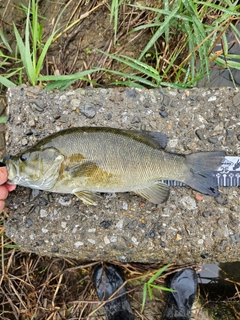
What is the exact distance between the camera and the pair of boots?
3.60 metres

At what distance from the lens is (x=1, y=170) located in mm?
2754

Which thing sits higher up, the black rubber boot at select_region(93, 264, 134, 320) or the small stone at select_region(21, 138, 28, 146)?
the small stone at select_region(21, 138, 28, 146)

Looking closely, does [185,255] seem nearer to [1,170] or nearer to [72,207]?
[72,207]

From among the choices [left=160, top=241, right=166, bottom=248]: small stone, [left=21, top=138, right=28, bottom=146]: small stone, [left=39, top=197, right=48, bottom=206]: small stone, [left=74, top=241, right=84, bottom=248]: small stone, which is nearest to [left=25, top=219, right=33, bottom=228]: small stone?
[left=39, top=197, right=48, bottom=206]: small stone

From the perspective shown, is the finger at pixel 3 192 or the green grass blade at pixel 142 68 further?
the green grass blade at pixel 142 68

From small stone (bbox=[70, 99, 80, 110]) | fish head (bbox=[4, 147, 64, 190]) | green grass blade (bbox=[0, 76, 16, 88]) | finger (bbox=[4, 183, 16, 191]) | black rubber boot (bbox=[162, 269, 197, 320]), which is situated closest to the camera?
fish head (bbox=[4, 147, 64, 190])

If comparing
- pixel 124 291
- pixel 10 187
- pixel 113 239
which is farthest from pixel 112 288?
pixel 10 187

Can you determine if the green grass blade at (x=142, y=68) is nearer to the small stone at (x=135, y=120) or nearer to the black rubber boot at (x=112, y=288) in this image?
the small stone at (x=135, y=120)

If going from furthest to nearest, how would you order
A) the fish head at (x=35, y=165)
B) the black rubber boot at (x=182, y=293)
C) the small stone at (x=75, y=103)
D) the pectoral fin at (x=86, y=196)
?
1. the black rubber boot at (x=182, y=293)
2. the small stone at (x=75, y=103)
3. the pectoral fin at (x=86, y=196)
4. the fish head at (x=35, y=165)

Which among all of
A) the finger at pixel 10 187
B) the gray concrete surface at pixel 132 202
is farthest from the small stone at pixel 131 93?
the finger at pixel 10 187

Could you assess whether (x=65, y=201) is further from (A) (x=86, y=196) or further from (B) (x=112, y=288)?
(B) (x=112, y=288)

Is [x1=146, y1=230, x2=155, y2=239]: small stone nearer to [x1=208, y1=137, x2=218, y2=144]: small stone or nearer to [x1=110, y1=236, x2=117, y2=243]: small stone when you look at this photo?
[x1=110, y1=236, x2=117, y2=243]: small stone

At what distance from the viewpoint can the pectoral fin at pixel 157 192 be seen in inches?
116

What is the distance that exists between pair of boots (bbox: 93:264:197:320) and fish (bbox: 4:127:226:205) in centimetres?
121
